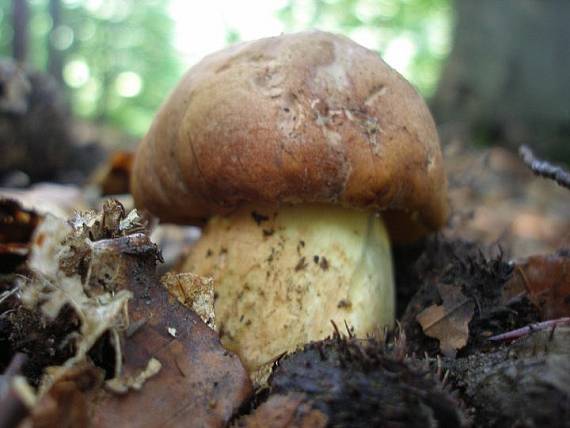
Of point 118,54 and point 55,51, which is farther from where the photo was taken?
point 118,54

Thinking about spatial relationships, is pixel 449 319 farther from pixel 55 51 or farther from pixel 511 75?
pixel 55 51

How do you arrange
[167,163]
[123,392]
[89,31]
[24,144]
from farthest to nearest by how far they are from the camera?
1. [89,31]
2. [24,144]
3. [167,163]
4. [123,392]

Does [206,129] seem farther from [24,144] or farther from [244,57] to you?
[24,144]

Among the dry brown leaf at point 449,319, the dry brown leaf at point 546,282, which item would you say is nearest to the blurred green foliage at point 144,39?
the dry brown leaf at point 546,282

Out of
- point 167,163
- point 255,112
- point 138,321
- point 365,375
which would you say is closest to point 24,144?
point 167,163

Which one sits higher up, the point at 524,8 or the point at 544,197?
the point at 524,8

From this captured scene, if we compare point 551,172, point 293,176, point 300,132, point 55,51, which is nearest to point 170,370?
point 293,176

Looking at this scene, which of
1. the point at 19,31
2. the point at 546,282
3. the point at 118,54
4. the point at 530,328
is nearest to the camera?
the point at 530,328
